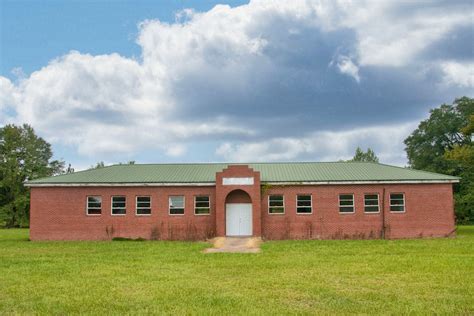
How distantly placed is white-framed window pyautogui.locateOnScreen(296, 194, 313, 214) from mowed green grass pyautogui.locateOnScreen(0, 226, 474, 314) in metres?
7.64

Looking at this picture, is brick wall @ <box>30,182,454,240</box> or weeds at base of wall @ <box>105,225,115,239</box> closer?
brick wall @ <box>30,182,454,240</box>

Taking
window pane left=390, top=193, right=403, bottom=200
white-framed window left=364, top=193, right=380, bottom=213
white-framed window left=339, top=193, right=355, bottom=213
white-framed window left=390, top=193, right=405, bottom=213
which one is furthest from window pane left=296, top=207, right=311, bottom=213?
window pane left=390, top=193, right=403, bottom=200

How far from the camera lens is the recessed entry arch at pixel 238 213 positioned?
31250mm

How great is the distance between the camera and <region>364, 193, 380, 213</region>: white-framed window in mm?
31000

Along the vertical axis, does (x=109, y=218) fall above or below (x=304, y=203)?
below

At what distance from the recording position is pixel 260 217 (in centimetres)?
3062

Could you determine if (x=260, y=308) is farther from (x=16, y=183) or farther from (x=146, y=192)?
(x=16, y=183)

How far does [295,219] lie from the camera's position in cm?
3097

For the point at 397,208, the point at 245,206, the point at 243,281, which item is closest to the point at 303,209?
the point at 245,206

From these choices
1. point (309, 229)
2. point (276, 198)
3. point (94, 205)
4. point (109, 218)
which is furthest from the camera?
point (94, 205)

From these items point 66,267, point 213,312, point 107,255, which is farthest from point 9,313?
point 107,255

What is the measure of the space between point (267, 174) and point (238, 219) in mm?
3807

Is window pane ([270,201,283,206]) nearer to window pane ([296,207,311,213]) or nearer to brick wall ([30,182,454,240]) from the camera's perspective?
brick wall ([30,182,454,240])

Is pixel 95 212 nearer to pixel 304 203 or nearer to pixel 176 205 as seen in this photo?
pixel 176 205
